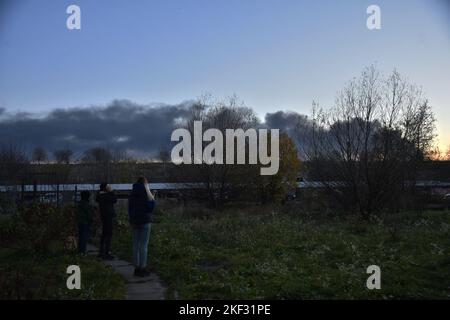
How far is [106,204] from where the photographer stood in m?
12.3

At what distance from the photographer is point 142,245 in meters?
9.54

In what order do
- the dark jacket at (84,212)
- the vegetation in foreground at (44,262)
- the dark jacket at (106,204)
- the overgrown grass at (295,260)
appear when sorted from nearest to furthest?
the vegetation in foreground at (44,262), the overgrown grass at (295,260), the dark jacket at (106,204), the dark jacket at (84,212)

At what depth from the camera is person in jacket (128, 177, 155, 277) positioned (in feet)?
31.3

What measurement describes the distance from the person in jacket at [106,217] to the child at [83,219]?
0.45 metres

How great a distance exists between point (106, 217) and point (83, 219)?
71cm

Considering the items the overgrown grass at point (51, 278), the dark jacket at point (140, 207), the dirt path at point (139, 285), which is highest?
the dark jacket at point (140, 207)

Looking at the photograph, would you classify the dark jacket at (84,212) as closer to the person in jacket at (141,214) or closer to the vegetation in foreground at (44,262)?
the vegetation in foreground at (44,262)

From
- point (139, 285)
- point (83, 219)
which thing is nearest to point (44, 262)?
point (83, 219)

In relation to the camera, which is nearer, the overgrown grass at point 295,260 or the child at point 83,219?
the overgrown grass at point 295,260

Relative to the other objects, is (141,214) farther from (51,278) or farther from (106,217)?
(106,217)

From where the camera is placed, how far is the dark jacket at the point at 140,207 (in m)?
9.52

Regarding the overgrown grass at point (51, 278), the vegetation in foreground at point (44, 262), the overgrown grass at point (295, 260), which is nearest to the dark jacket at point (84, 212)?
the vegetation in foreground at point (44, 262)

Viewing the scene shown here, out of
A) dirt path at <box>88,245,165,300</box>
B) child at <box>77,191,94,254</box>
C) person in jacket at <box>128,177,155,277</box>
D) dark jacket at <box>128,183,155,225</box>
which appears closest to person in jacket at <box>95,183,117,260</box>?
child at <box>77,191,94,254</box>

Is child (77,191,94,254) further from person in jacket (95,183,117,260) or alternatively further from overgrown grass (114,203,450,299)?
overgrown grass (114,203,450,299)
